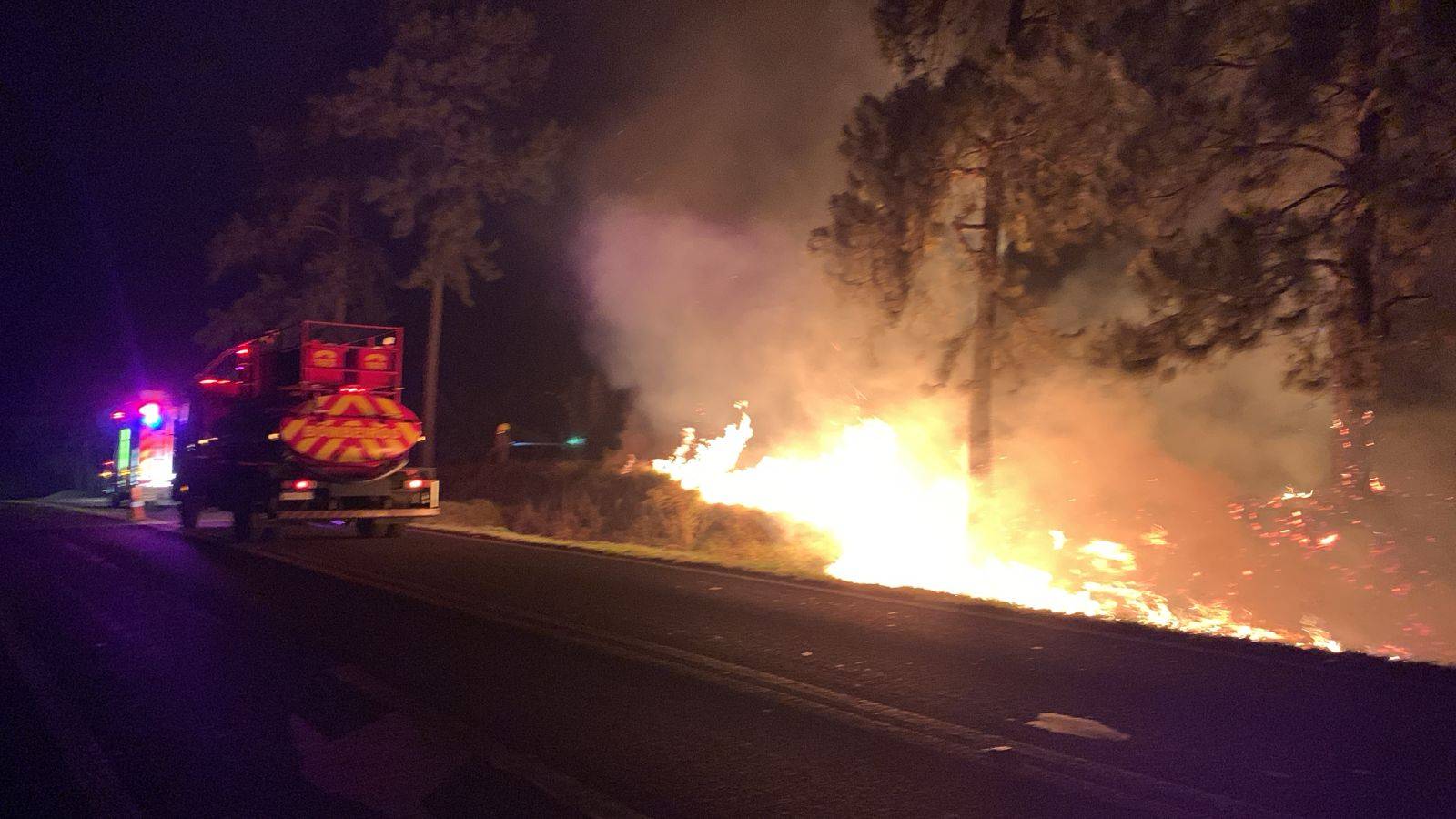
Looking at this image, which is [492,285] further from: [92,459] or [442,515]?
[92,459]

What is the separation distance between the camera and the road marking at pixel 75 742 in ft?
17.4

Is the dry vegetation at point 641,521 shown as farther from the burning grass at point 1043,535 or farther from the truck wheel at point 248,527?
the truck wheel at point 248,527

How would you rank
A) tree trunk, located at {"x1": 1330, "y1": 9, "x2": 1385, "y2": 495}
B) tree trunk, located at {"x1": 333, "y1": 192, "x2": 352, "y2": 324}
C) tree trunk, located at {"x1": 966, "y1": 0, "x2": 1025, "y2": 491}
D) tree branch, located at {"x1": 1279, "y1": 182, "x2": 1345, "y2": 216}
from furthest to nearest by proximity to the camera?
tree trunk, located at {"x1": 333, "y1": 192, "x2": 352, "y2": 324}, tree trunk, located at {"x1": 966, "y1": 0, "x2": 1025, "y2": 491}, tree branch, located at {"x1": 1279, "y1": 182, "x2": 1345, "y2": 216}, tree trunk, located at {"x1": 1330, "y1": 9, "x2": 1385, "y2": 495}

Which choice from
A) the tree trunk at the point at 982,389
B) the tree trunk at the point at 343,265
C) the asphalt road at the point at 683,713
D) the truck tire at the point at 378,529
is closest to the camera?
the asphalt road at the point at 683,713

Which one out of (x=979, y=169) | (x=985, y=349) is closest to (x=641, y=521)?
(x=985, y=349)

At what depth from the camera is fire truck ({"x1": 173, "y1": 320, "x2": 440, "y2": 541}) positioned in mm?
16641

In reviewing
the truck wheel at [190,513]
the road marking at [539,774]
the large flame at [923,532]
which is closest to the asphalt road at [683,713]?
the road marking at [539,774]

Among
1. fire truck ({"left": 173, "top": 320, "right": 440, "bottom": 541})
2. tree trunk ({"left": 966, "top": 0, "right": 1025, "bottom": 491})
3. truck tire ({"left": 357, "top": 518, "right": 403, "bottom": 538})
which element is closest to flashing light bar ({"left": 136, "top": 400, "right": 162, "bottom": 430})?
fire truck ({"left": 173, "top": 320, "right": 440, "bottom": 541})

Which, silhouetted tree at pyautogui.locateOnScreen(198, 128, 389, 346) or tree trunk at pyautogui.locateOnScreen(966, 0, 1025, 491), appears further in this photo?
silhouetted tree at pyautogui.locateOnScreen(198, 128, 389, 346)

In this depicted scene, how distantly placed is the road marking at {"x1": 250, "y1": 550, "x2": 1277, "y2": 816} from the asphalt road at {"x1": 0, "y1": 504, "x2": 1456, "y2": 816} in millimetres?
23

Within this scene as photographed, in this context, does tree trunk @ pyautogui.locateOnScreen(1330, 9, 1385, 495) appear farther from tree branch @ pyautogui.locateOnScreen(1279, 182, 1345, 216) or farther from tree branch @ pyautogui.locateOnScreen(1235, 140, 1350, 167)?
tree branch @ pyautogui.locateOnScreen(1279, 182, 1345, 216)

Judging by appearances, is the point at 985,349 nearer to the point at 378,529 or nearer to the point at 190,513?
the point at 378,529

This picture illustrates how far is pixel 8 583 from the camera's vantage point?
12.8m

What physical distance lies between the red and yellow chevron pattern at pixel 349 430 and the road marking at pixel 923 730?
7818 mm
